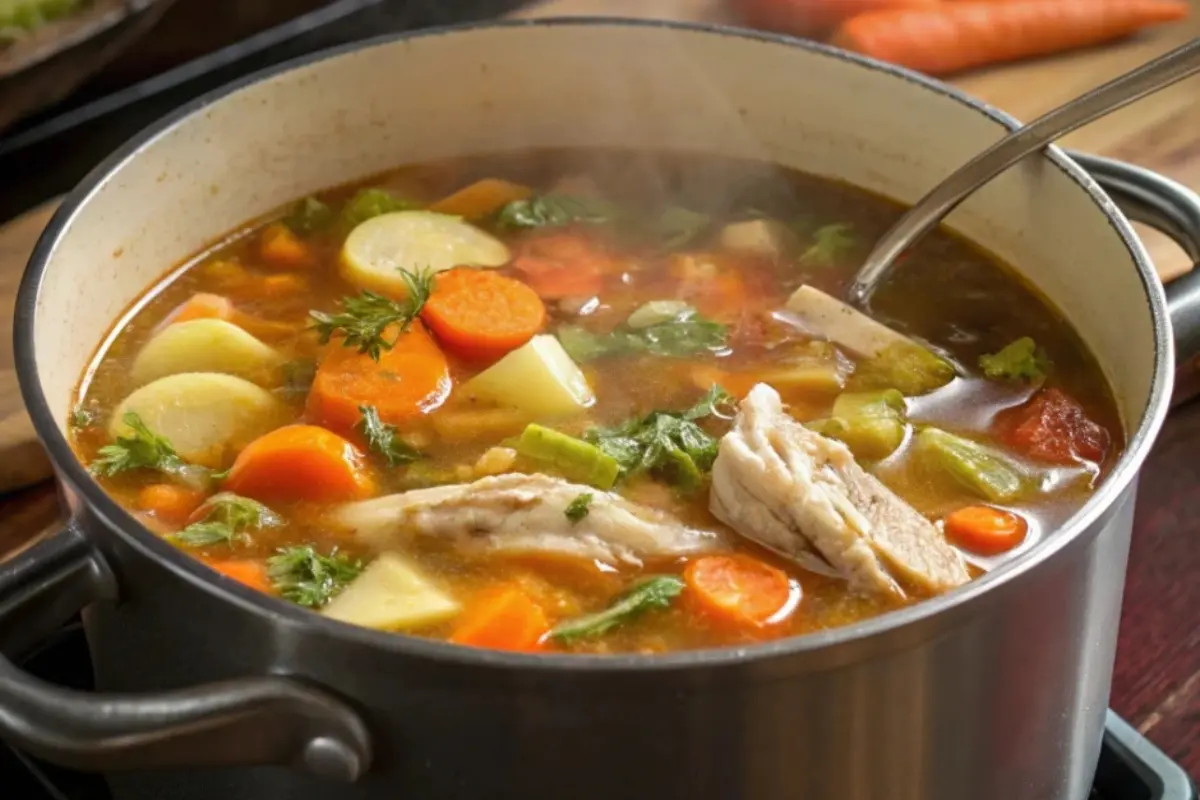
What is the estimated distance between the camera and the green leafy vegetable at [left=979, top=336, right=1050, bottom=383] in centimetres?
185

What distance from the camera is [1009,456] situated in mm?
1710

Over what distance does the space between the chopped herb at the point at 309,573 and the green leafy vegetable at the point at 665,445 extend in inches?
13.7

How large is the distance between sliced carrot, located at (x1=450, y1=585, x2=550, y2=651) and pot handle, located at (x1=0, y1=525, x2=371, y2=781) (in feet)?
0.94

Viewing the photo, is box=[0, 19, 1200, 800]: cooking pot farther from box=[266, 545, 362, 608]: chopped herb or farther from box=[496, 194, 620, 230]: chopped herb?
box=[496, 194, 620, 230]: chopped herb

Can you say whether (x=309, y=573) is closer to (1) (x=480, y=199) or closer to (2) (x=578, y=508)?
(2) (x=578, y=508)

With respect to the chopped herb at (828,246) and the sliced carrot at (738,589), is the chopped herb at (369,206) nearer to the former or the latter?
the chopped herb at (828,246)

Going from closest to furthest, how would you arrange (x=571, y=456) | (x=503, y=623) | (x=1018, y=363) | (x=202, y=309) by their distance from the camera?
1. (x=503, y=623)
2. (x=571, y=456)
3. (x=1018, y=363)
4. (x=202, y=309)

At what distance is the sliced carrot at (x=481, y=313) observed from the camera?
6.26 feet

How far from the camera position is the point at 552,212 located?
2221 millimetres

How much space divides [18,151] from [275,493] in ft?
4.04

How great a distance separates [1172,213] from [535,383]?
83 centimetres

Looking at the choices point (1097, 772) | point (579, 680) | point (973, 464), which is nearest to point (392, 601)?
point (579, 680)

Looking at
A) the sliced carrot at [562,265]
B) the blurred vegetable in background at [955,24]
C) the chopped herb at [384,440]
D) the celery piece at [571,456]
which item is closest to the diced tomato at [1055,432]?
the celery piece at [571,456]

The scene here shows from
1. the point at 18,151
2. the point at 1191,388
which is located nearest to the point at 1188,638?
the point at 1191,388
